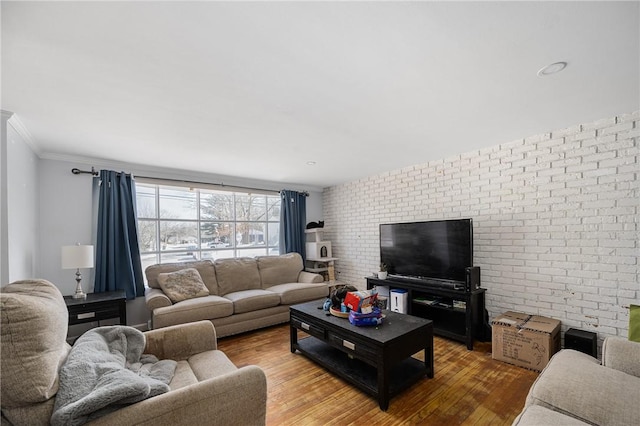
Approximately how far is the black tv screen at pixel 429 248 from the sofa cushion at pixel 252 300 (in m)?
1.68

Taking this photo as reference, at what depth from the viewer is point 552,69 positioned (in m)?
1.69

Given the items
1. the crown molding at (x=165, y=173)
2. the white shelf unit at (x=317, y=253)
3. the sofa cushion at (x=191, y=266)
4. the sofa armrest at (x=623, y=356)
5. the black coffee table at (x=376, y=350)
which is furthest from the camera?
the white shelf unit at (x=317, y=253)

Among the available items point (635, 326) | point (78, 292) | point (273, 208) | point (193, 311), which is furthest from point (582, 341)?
point (78, 292)

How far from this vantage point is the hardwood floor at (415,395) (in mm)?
1889

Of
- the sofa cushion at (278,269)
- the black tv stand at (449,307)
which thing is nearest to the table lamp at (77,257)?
the sofa cushion at (278,269)

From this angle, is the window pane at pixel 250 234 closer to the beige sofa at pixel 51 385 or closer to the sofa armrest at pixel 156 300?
the sofa armrest at pixel 156 300

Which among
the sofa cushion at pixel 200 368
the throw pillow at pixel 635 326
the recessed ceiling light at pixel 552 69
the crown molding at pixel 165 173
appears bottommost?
the sofa cushion at pixel 200 368

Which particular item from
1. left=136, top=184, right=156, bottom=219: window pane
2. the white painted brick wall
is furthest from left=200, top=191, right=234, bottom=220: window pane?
the white painted brick wall

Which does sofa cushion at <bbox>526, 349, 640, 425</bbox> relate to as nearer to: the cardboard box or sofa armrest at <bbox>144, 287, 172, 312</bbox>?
the cardboard box

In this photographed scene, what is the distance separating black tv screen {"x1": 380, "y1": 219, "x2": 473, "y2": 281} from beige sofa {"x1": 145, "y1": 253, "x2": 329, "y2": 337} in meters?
1.21

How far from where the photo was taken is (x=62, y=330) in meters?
1.30

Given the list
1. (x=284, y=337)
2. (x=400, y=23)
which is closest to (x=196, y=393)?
(x=400, y=23)

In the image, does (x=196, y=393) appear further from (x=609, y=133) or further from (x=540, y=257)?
(x=609, y=133)

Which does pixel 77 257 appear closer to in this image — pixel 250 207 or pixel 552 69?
pixel 250 207
